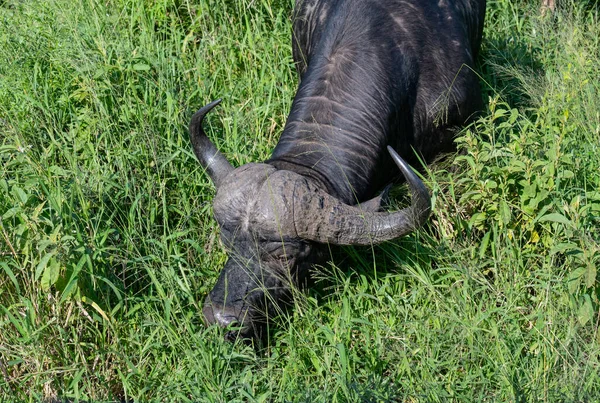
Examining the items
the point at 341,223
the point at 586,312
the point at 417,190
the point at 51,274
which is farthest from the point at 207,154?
the point at 586,312

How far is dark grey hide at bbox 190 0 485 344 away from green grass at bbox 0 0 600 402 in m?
0.22

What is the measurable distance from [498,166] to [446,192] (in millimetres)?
560

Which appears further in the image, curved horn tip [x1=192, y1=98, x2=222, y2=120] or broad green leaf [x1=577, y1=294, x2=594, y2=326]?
curved horn tip [x1=192, y1=98, x2=222, y2=120]

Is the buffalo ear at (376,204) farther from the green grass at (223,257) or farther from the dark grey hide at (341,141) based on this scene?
the green grass at (223,257)

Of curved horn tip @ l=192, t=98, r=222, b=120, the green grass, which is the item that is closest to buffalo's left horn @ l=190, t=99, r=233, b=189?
curved horn tip @ l=192, t=98, r=222, b=120

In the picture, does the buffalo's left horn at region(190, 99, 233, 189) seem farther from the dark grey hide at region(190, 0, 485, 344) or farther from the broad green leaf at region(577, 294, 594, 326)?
the broad green leaf at region(577, 294, 594, 326)

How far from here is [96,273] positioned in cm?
462

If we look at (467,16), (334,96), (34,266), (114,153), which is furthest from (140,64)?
(467,16)

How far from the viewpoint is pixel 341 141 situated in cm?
500

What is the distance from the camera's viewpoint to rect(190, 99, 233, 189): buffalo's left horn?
4867 mm

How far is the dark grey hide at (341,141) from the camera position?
4438 mm

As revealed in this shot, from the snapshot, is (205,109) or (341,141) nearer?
(205,109)

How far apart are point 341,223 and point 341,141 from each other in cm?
70

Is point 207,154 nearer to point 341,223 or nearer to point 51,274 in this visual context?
point 341,223
